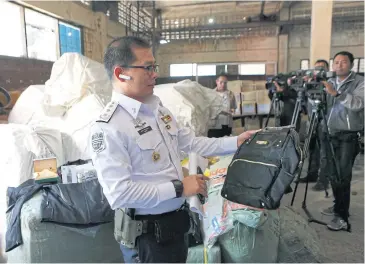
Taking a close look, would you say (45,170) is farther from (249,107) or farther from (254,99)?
(254,99)

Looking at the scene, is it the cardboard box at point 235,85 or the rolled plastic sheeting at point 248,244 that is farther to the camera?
the cardboard box at point 235,85

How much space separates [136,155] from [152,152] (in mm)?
52

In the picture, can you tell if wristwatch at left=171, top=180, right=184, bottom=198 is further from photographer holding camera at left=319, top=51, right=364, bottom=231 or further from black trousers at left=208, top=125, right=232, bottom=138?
black trousers at left=208, top=125, right=232, bottom=138

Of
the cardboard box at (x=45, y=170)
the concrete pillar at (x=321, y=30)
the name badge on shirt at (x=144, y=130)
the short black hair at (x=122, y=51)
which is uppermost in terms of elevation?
the concrete pillar at (x=321, y=30)

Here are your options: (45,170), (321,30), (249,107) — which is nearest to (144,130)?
(45,170)

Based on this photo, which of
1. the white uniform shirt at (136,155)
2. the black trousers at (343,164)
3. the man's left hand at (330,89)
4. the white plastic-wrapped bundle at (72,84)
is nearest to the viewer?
the white uniform shirt at (136,155)

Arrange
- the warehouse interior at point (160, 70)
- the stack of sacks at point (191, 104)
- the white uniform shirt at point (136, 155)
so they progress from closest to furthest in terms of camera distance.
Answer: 1. the white uniform shirt at point (136, 155)
2. the warehouse interior at point (160, 70)
3. the stack of sacks at point (191, 104)

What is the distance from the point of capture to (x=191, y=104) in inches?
109

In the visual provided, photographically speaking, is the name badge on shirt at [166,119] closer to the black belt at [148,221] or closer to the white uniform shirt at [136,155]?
the white uniform shirt at [136,155]

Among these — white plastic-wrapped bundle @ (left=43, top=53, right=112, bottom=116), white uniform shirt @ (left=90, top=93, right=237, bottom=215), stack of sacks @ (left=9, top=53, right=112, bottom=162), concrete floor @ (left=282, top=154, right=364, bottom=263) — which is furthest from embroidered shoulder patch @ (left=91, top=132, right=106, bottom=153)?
concrete floor @ (left=282, top=154, right=364, bottom=263)

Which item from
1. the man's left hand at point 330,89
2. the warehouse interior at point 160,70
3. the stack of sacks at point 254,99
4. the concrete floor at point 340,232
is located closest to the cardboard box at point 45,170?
the warehouse interior at point 160,70

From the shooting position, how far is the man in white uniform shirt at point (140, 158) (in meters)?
0.84

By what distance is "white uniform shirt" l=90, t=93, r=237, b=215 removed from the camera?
33.0 inches

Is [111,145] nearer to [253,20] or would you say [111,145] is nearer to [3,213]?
[3,213]
